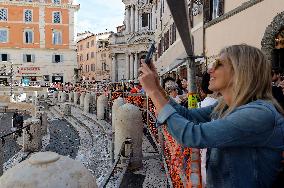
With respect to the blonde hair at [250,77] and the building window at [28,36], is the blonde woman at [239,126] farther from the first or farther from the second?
the building window at [28,36]

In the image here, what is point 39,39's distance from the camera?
2191 inches

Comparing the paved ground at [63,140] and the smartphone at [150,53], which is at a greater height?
the smartphone at [150,53]

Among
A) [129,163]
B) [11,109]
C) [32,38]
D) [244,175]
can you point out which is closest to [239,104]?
[244,175]

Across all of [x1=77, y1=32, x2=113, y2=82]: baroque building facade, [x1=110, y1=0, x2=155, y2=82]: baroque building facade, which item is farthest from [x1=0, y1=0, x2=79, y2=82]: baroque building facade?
[x1=77, y1=32, x2=113, y2=82]: baroque building facade

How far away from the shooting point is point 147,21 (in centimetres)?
5081

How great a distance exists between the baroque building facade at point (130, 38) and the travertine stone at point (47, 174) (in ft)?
152

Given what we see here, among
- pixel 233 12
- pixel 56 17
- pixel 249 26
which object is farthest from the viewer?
pixel 56 17

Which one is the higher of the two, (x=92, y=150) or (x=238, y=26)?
(x=238, y=26)

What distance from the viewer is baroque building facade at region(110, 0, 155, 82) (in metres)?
48.9

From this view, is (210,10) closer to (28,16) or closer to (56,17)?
(56,17)

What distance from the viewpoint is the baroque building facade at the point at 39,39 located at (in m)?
54.2

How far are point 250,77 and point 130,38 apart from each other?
4773 centimetres

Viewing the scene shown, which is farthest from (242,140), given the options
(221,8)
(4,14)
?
(4,14)

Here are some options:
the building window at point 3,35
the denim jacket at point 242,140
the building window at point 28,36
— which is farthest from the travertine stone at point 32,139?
the building window at point 3,35
